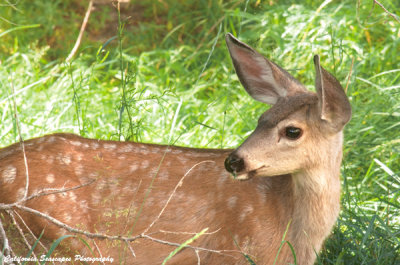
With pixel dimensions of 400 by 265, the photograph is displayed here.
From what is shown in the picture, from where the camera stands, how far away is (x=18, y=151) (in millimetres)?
4539

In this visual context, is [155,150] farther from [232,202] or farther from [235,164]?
[235,164]

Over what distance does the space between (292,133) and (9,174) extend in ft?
5.38

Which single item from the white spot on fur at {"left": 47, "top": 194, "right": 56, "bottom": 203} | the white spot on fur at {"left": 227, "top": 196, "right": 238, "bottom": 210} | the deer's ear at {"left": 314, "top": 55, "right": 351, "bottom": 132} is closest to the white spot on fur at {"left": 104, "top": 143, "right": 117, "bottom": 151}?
the white spot on fur at {"left": 47, "top": 194, "right": 56, "bottom": 203}

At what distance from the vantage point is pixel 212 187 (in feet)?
15.0

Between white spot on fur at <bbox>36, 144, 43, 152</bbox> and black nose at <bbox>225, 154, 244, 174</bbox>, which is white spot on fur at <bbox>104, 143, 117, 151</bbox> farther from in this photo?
black nose at <bbox>225, 154, 244, 174</bbox>

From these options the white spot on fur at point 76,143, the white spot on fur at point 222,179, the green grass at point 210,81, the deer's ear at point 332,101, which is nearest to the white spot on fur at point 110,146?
the white spot on fur at point 76,143

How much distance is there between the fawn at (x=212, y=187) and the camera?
163 inches

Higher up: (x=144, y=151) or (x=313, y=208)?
(x=144, y=151)

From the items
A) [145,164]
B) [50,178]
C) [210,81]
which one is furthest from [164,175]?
[210,81]

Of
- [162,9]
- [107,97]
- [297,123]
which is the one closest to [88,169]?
[297,123]

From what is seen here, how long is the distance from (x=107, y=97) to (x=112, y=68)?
855 mm

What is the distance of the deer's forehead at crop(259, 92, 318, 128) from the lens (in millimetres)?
4168

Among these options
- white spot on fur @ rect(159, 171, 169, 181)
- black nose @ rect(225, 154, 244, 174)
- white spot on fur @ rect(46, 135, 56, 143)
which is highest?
black nose @ rect(225, 154, 244, 174)

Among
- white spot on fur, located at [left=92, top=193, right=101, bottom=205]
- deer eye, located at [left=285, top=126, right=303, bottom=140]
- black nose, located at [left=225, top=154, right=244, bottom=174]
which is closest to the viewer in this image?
black nose, located at [left=225, top=154, right=244, bottom=174]
